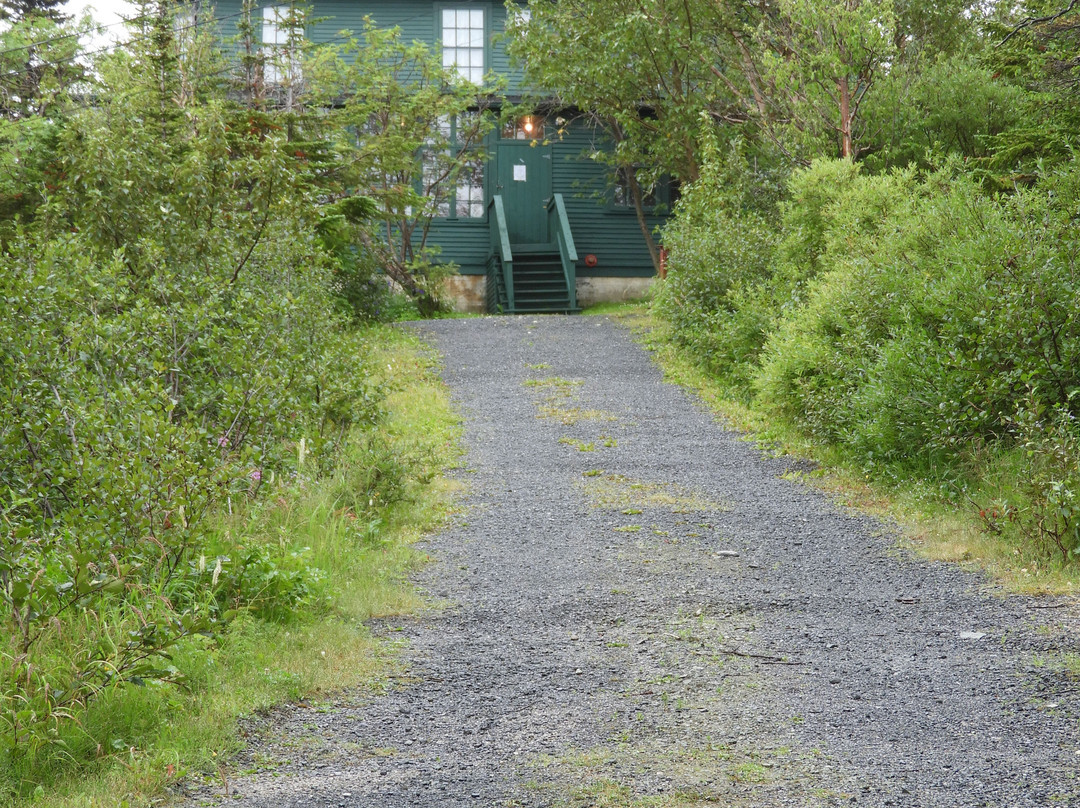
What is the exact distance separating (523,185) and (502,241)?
2164mm

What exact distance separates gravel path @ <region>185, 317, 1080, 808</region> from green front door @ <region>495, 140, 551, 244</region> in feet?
46.0

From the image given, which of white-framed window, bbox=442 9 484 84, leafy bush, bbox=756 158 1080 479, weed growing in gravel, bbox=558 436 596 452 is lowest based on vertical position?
weed growing in gravel, bbox=558 436 596 452

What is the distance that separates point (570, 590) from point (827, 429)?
4.01m

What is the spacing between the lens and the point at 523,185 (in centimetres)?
2166

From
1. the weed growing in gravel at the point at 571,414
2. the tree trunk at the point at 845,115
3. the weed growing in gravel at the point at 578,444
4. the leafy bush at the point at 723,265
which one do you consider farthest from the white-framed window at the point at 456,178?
the weed growing in gravel at the point at 578,444

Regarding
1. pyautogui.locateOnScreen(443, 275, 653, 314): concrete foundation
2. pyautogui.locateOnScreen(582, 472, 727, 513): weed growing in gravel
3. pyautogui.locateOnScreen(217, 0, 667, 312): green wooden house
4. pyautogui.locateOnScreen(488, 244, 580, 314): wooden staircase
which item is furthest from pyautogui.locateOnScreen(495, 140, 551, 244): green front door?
pyautogui.locateOnScreen(582, 472, 727, 513): weed growing in gravel

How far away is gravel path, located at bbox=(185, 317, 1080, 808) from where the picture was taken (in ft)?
11.6

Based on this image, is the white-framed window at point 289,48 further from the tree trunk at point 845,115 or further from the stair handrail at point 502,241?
the tree trunk at point 845,115

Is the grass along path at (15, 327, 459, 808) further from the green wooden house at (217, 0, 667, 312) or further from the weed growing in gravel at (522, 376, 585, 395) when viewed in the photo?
the green wooden house at (217, 0, 667, 312)

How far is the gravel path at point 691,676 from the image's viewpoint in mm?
3535

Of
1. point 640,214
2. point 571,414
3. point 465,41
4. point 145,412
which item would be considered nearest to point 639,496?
point 571,414

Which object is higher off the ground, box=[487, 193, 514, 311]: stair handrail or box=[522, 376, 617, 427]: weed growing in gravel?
box=[487, 193, 514, 311]: stair handrail

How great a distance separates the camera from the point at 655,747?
3807mm

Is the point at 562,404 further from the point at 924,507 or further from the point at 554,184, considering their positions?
the point at 554,184
